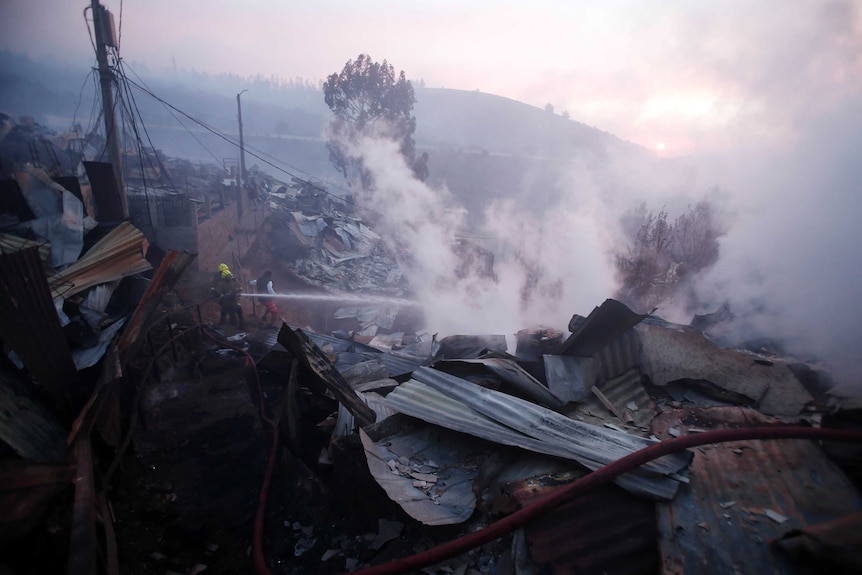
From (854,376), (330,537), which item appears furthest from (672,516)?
(854,376)

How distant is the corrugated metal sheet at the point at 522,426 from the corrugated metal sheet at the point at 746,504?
17cm

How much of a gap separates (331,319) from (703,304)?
11662mm

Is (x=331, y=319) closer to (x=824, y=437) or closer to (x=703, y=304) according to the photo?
(x=703, y=304)

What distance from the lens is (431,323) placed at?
15.7 metres

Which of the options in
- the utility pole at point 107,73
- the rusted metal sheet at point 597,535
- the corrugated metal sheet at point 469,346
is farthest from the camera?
the utility pole at point 107,73

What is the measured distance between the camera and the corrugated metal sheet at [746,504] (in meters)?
2.10

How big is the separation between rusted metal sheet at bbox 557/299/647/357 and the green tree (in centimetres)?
2485

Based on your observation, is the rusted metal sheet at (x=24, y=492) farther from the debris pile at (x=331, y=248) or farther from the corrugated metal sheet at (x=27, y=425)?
the debris pile at (x=331, y=248)

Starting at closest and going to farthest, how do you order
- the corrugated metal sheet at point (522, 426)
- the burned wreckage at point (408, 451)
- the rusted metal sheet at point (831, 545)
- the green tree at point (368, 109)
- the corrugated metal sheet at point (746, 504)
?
the rusted metal sheet at point (831, 545) < the corrugated metal sheet at point (746, 504) < the burned wreckage at point (408, 451) < the corrugated metal sheet at point (522, 426) < the green tree at point (368, 109)

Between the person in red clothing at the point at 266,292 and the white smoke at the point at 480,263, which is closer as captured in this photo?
the person in red clothing at the point at 266,292

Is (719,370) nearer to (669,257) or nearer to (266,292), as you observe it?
(669,257)

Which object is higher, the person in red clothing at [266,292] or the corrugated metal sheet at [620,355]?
the corrugated metal sheet at [620,355]

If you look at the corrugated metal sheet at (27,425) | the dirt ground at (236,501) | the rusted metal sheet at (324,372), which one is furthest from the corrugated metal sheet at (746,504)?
the corrugated metal sheet at (27,425)

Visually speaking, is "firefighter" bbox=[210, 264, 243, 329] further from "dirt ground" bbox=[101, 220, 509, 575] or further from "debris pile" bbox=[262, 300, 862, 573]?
"debris pile" bbox=[262, 300, 862, 573]
